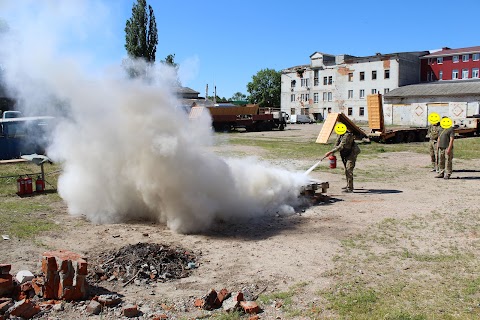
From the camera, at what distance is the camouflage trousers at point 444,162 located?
1367cm

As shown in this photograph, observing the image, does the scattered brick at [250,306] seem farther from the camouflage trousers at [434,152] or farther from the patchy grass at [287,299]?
the camouflage trousers at [434,152]

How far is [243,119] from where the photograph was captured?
4116cm

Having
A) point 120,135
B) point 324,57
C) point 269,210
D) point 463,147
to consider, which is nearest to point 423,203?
point 269,210

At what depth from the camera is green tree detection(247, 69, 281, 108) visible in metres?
86.3

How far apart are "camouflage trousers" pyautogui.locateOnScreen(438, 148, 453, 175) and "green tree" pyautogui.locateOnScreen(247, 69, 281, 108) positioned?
72.6m

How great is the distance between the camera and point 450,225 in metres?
8.35

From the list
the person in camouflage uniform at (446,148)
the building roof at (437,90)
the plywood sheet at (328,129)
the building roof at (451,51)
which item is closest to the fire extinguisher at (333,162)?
the person in camouflage uniform at (446,148)

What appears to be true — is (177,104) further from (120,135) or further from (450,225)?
(450,225)

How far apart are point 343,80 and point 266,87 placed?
26215 mm

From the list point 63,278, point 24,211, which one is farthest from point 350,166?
point 63,278

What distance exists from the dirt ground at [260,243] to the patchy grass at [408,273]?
0.82 feet

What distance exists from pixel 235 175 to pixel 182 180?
4.97ft

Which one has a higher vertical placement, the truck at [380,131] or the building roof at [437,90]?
the building roof at [437,90]

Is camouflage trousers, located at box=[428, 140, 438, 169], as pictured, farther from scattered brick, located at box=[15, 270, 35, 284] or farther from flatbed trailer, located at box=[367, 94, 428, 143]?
scattered brick, located at box=[15, 270, 35, 284]
